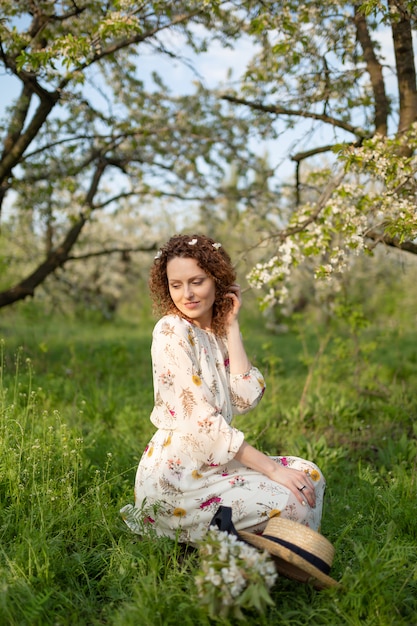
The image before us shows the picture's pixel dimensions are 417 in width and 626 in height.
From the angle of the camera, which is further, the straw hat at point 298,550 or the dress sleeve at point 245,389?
the dress sleeve at point 245,389

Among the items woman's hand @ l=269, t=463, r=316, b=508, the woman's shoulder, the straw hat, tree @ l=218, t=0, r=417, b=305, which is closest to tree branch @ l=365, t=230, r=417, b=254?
tree @ l=218, t=0, r=417, b=305

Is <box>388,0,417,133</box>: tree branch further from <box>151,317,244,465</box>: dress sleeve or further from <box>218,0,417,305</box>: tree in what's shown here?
<box>151,317,244,465</box>: dress sleeve

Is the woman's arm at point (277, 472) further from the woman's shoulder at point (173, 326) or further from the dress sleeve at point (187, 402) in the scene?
the woman's shoulder at point (173, 326)

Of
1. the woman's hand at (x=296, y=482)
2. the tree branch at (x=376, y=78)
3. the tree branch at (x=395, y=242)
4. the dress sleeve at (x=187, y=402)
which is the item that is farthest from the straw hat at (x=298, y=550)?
the tree branch at (x=376, y=78)

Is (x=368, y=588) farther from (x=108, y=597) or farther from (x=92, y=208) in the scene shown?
(x=92, y=208)

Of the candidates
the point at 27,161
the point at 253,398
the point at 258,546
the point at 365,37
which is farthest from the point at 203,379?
the point at 27,161

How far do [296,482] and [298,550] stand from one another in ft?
1.29

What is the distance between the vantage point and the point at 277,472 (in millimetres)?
2623

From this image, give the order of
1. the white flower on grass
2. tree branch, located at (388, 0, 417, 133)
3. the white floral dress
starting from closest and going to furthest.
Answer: the white flower on grass
the white floral dress
tree branch, located at (388, 0, 417, 133)

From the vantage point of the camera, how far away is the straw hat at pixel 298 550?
2.24m

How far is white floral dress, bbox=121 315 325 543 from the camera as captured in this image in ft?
8.38

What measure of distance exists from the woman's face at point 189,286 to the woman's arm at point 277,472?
2.16 feet

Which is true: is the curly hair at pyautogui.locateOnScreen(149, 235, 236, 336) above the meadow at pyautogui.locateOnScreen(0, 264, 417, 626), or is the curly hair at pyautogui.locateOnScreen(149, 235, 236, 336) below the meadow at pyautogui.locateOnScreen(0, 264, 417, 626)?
above

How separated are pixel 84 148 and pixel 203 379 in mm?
5435
